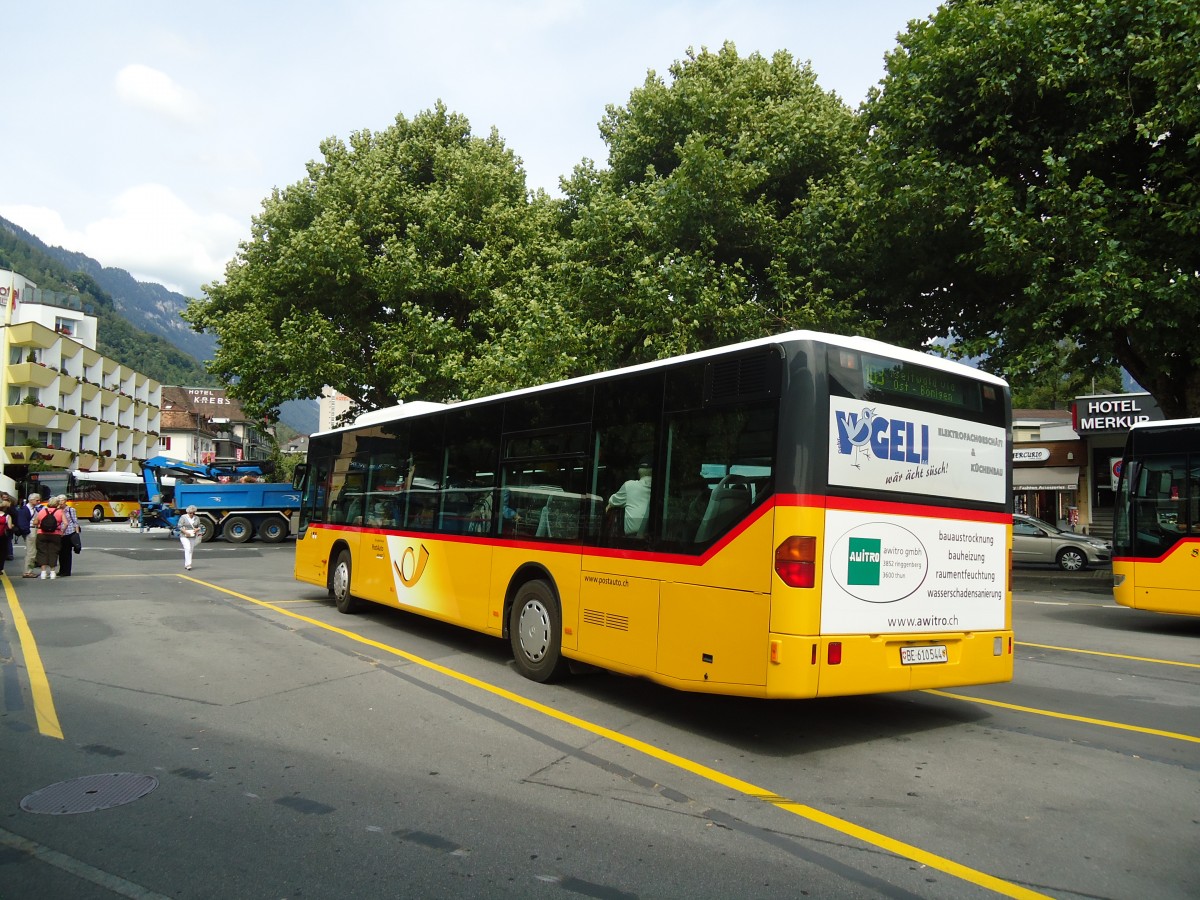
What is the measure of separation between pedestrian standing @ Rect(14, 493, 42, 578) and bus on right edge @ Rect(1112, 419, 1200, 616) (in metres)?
19.9

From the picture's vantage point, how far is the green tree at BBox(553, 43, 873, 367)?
17828mm

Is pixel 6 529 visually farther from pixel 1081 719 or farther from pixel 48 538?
pixel 1081 719

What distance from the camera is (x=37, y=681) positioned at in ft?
25.2

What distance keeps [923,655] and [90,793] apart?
17.4 feet

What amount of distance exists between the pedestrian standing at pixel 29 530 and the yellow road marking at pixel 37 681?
6042mm

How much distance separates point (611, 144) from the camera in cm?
2333

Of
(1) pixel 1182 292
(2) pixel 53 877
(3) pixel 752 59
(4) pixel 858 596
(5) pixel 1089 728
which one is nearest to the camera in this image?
(2) pixel 53 877

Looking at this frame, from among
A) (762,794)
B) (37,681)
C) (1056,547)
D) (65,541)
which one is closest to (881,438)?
(762,794)

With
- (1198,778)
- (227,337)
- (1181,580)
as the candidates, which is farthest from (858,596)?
(227,337)

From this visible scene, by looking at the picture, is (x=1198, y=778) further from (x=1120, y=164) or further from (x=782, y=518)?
(x=1120, y=164)

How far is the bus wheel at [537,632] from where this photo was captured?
25.3ft

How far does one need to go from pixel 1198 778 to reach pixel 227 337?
1168 inches

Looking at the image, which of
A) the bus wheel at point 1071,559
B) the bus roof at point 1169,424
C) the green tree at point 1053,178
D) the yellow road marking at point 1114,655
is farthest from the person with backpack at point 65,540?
the bus wheel at point 1071,559

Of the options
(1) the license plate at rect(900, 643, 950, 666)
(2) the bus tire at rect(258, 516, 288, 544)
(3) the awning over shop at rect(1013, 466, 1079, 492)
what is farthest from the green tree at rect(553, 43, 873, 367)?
(3) the awning over shop at rect(1013, 466, 1079, 492)
